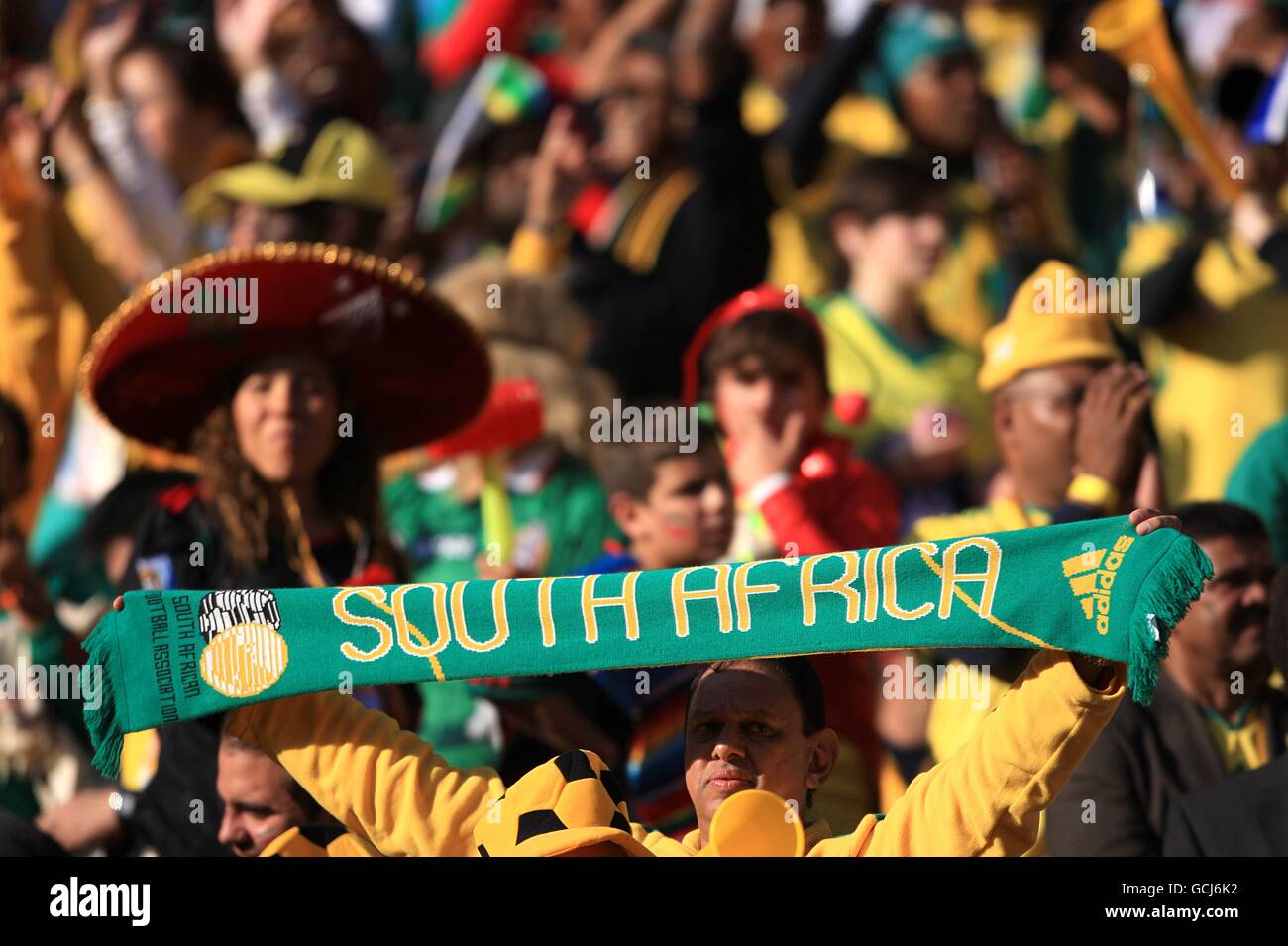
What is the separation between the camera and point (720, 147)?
6.87m

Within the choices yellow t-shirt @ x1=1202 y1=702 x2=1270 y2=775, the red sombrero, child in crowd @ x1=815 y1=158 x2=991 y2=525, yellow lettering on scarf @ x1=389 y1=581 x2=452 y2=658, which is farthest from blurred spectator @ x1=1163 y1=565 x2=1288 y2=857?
the red sombrero

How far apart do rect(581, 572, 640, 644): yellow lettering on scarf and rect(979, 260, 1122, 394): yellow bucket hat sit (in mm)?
1828

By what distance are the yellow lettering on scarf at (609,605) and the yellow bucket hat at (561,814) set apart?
21 cm

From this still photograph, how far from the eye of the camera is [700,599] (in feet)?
12.3

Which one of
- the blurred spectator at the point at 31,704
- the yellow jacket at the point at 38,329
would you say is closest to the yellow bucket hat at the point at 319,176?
the yellow jacket at the point at 38,329

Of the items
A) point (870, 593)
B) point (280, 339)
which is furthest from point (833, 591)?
point (280, 339)

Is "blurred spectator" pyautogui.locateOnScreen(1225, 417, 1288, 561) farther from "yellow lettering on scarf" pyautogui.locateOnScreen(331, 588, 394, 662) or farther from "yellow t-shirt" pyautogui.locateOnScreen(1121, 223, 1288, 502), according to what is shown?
"yellow lettering on scarf" pyautogui.locateOnScreen(331, 588, 394, 662)

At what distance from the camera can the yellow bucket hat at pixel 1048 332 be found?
527cm

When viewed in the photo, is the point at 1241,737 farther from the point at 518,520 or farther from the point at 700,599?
the point at 518,520

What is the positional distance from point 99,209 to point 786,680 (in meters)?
3.84

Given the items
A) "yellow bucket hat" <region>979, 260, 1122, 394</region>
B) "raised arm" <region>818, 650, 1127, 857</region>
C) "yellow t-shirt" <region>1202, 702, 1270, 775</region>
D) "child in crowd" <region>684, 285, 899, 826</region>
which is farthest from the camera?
"child in crowd" <region>684, 285, 899, 826</region>

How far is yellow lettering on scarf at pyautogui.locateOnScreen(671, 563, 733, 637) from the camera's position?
3.72 meters

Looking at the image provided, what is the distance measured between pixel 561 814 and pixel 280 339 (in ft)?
6.48
